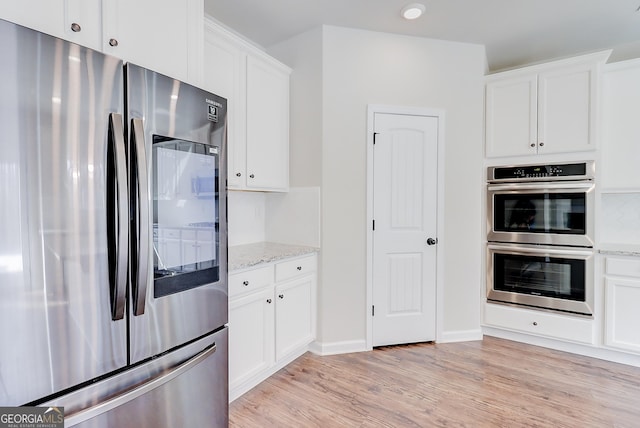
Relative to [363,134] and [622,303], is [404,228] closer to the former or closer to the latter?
[363,134]

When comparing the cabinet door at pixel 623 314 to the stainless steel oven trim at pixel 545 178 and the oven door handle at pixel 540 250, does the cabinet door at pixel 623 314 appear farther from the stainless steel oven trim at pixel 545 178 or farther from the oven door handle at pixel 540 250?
the stainless steel oven trim at pixel 545 178

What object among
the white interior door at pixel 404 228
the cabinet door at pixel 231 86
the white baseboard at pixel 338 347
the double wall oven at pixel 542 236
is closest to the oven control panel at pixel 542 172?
the double wall oven at pixel 542 236

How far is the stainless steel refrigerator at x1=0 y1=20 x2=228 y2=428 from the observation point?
0.86m

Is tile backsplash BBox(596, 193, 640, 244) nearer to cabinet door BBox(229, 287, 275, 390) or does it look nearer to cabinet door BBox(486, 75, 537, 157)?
cabinet door BBox(486, 75, 537, 157)

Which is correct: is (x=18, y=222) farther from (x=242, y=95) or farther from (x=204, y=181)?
(x=242, y=95)

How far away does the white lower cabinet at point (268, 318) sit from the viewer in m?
1.97

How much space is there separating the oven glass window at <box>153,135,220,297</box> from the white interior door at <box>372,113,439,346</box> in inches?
65.3

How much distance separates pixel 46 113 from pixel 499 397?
273 cm

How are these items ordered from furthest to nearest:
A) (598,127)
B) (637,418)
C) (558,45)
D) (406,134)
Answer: (558,45) → (406,134) → (598,127) → (637,418)

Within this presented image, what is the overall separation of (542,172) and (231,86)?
2717mm

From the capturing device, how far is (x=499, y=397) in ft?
6.82

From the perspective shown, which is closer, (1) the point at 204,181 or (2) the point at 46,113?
(2) the point at 46,113

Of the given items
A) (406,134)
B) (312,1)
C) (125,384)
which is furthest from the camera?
(406,134)

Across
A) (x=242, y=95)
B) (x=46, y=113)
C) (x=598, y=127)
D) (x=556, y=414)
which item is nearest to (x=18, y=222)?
(x=46, y=113)
